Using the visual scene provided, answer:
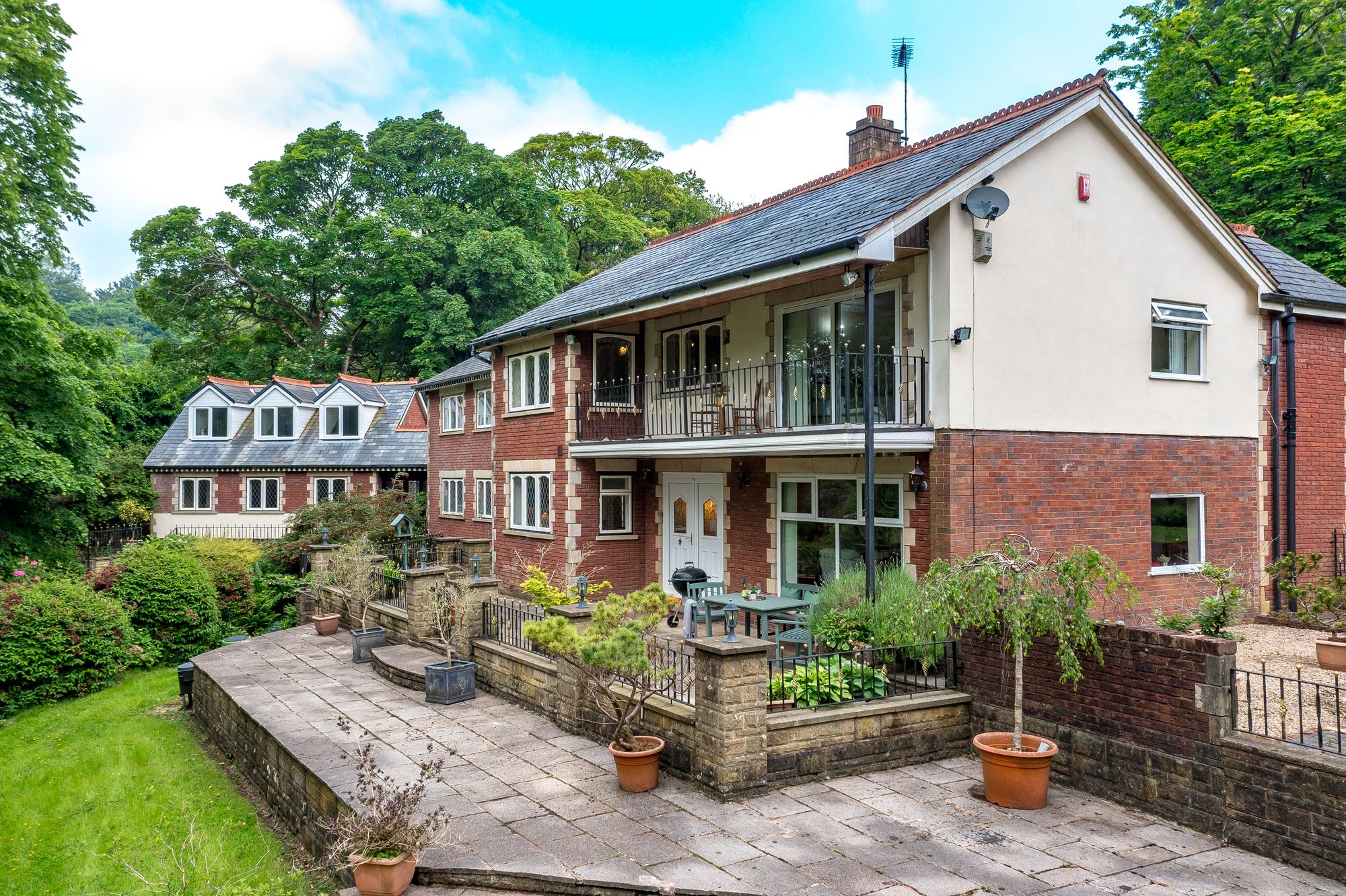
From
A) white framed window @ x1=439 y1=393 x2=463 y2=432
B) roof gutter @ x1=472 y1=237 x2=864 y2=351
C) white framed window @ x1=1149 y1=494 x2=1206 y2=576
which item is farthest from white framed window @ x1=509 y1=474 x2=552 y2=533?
white framed window @ x1=1149 y1=494 x2=1206 y2=576

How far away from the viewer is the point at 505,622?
1266 cm

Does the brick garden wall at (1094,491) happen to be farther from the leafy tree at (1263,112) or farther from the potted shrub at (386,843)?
the leafy tree at (1263,112)

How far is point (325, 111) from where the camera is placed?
145 ft

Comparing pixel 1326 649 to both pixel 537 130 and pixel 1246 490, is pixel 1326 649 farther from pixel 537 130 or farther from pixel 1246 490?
pixel 537 130

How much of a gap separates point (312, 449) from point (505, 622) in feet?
80.7

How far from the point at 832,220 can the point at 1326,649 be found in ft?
28.2

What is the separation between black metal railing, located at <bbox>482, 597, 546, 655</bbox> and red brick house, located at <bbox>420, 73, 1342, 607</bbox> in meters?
3.99

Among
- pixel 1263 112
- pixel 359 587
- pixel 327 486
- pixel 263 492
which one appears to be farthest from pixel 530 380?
pixel 1263 112

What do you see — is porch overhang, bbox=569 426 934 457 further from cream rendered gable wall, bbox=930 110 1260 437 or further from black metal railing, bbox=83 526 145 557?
black metal railing, bbox=83 526 145 557

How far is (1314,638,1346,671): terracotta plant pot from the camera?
10633mm

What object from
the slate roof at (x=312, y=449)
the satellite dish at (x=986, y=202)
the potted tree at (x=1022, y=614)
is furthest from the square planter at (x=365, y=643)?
the slate roof at (x=312, y=449)

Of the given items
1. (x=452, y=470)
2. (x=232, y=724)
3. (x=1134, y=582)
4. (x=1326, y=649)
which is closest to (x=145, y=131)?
(x=452, y=470)

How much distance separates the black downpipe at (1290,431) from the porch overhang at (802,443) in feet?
26.0

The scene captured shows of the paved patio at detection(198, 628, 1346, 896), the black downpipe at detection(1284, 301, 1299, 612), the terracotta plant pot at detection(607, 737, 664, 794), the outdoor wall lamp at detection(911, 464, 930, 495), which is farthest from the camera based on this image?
the black downpipe at detection(1284, 301, 1299, 612)
